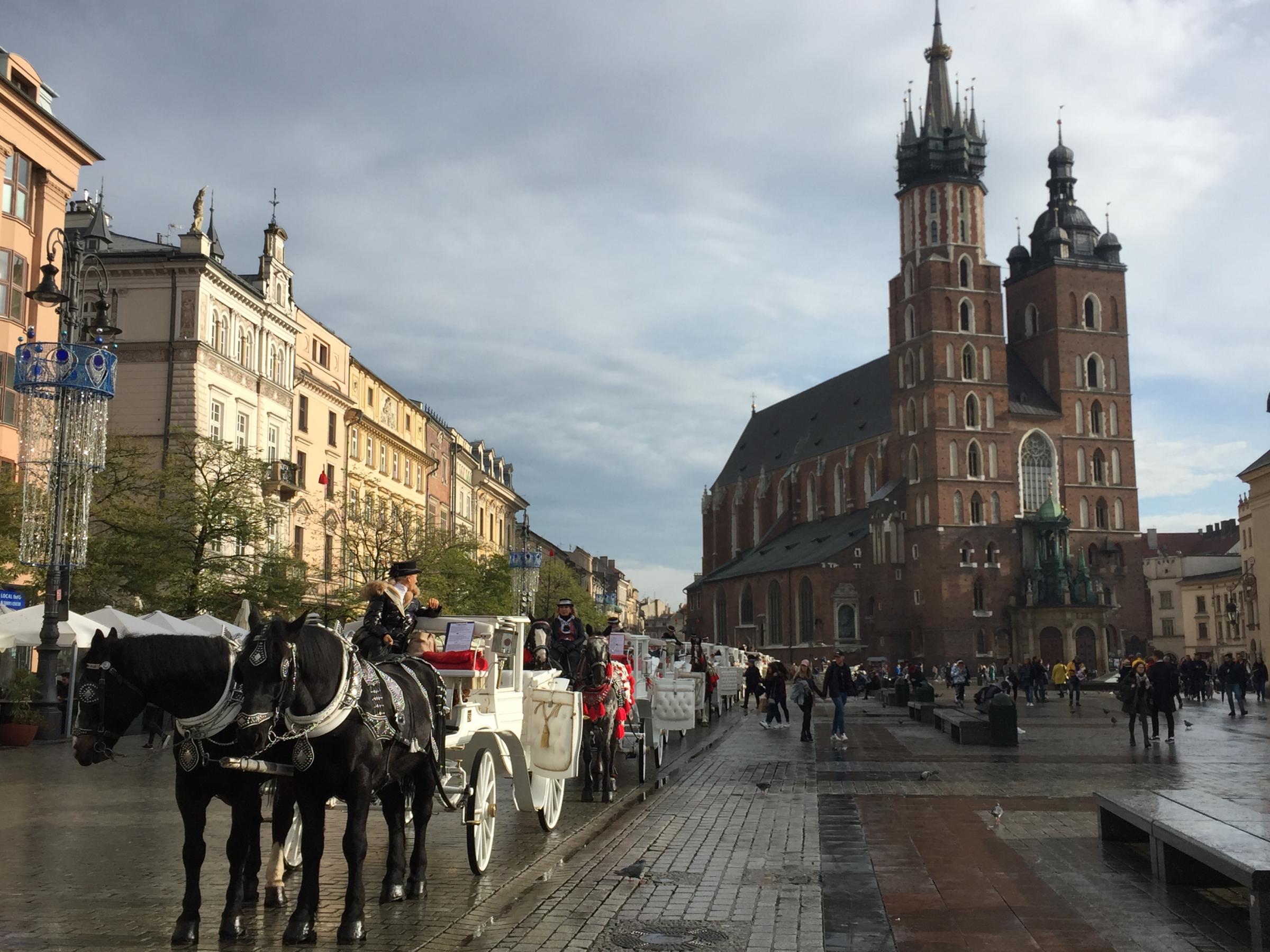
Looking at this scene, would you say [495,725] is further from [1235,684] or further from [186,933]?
[1235,684]

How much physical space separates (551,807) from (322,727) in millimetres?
4821

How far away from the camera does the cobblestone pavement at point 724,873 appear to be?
7.12m

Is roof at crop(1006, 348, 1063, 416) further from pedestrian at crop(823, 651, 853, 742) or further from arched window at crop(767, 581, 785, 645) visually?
pedestrian at crop(823, 651, 853, 742)

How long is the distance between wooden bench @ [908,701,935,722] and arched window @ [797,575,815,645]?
53068 mm

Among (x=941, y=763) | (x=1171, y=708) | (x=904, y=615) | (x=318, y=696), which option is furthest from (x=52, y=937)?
(x=904, y=615)

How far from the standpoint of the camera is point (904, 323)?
3349 inches

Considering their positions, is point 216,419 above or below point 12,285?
below

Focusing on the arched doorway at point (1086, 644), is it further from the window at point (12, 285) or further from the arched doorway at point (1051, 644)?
the window at point (12, 285)

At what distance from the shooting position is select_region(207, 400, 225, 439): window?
38.2 meters

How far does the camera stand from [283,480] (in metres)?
40.2

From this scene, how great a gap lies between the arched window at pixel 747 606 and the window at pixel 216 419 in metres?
61.7

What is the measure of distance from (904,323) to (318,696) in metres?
81.6

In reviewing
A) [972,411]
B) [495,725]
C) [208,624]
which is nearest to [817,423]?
[972,411]

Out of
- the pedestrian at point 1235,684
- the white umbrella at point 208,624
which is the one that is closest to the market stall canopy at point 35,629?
the white umbrella at point 208,624
